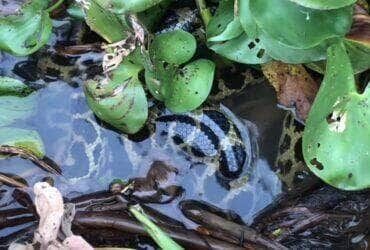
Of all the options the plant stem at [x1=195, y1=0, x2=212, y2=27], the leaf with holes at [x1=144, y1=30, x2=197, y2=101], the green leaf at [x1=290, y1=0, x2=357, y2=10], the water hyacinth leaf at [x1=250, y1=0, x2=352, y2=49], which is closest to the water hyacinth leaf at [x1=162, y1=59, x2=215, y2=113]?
the leaf with holes at [x1=144, y1=30, x2=197, y2=101]

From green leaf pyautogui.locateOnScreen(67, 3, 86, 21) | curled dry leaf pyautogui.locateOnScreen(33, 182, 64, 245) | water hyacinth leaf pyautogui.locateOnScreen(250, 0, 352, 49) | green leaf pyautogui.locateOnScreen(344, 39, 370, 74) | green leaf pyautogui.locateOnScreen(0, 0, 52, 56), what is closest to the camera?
curled dry leaf pyautogui.locateOnScreen(33, 182, 64, 245)

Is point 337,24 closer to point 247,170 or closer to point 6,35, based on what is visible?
point 247,170

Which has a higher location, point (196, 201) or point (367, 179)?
point (367, 179)

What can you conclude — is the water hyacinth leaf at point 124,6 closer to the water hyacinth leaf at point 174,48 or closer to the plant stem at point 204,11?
the water hyacinth leaf at point 174,48

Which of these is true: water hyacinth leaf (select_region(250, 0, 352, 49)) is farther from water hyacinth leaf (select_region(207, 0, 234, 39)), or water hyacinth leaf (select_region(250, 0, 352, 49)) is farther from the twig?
the twig

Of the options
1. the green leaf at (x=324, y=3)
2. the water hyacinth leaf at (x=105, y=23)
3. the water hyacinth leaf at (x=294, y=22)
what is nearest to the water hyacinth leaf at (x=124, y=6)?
the water hyacinth leaf at (x=105, y=23)

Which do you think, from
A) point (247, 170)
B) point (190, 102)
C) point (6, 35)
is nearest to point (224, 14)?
point (190, 102)
